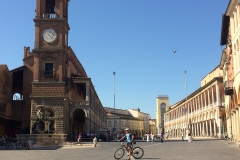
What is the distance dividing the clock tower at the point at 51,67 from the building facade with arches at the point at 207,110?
2508cm

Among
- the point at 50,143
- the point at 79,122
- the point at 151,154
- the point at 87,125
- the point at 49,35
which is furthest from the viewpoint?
the point at 79,122

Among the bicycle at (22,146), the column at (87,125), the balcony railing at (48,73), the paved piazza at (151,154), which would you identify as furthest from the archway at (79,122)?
the paved piazza at (151,154)

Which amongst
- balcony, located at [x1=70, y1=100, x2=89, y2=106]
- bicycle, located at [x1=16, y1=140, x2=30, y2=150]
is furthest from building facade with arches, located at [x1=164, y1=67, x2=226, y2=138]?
bicycle, located at [x1=16, y1=140, x2=30, y2=150]

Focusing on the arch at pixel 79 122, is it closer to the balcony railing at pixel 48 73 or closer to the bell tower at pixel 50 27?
the balcony railing at pixel 48 73

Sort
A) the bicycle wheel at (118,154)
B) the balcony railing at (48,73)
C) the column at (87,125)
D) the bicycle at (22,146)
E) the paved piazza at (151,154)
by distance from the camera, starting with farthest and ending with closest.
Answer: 1. the column at (87,125)
2. the balcony railing at (48,73)
3. the bicycle at (22,146)
4. the paved piazza at (151,154)
5. the bicycle wheel at (118,154)

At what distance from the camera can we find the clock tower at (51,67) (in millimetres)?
45375

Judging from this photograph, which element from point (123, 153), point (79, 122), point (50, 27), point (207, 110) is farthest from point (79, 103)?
point (123, 153)

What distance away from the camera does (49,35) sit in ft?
155

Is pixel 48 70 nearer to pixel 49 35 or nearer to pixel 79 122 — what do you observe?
pixel 49 35

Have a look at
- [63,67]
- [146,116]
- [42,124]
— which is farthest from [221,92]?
[146,116]

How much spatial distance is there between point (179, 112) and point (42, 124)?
60670 mm

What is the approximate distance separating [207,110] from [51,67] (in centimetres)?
3294

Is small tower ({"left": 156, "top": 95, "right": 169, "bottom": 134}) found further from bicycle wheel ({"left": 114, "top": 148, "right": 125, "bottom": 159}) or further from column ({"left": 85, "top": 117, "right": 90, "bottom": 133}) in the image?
bicycle wheel ({"left": 114, "top": 148, "right": 125, "bottom": 159})

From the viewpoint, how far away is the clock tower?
149 ft
